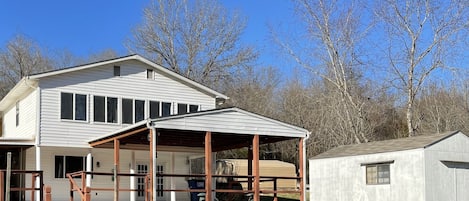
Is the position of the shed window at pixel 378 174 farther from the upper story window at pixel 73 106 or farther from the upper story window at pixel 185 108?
the upper story window at pixel 73 106

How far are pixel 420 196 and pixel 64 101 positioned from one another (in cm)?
1287

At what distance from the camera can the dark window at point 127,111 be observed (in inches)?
882

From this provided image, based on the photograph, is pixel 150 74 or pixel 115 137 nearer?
pixel 115 137

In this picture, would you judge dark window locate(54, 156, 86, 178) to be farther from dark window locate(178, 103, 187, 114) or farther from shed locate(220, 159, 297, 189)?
shed locate(220, 159, 297, 189)

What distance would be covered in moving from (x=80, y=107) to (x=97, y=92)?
0.82 metres

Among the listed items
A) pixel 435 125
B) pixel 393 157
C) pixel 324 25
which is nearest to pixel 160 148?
pixel 393 157

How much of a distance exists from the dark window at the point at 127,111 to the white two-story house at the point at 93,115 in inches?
1.5

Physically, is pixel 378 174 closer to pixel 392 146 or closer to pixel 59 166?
pixel 392 146

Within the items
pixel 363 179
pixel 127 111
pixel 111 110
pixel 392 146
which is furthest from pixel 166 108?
pixel 392 146

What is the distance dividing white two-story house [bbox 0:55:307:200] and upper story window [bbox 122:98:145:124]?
4cm

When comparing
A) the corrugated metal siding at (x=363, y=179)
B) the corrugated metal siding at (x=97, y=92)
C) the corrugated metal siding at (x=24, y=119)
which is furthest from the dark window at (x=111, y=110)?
the corrugated metal siding at (x=363, y=179)

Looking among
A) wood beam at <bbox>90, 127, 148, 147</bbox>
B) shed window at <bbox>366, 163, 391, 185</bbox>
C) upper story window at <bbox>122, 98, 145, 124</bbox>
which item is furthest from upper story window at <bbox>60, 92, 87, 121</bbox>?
shed window at <bbox>366, 163, 391, 185</bbox>

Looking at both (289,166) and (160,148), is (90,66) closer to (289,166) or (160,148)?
(160,148)

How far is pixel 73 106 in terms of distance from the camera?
2144 cm
